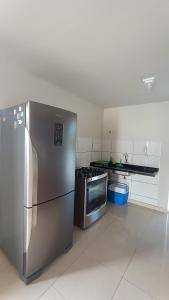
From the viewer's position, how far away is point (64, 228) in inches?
63.0

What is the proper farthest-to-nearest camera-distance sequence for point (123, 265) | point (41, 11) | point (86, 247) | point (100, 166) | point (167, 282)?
point (100, 166)
point (86, 247)
point (123, 265)
point (167, 282)
point (41, 11)

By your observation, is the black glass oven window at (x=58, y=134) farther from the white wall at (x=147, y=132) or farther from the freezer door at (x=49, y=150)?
the white wall at (x=147, y=132)

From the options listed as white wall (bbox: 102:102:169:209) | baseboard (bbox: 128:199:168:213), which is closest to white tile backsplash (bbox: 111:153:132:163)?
white wall (bbox: 102:102:169:209)

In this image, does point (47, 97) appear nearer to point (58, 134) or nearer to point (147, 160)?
point (58, 134)

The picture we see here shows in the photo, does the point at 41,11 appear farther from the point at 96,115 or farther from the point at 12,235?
the point at 96,115

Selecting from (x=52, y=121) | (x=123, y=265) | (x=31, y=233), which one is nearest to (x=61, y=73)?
(x=52, y=121)

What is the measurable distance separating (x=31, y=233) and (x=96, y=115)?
8.24 ft

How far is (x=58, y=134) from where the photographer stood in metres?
1.40

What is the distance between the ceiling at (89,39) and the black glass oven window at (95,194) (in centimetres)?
144

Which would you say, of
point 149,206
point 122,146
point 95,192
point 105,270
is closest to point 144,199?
point 149,206

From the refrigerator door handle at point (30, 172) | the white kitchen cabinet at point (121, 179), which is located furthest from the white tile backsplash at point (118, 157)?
the refrigerator door handle at point (30, 172)

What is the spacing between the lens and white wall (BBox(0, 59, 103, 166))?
166 centimetres

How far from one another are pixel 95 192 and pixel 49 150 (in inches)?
50.7

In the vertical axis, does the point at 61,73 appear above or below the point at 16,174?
above
